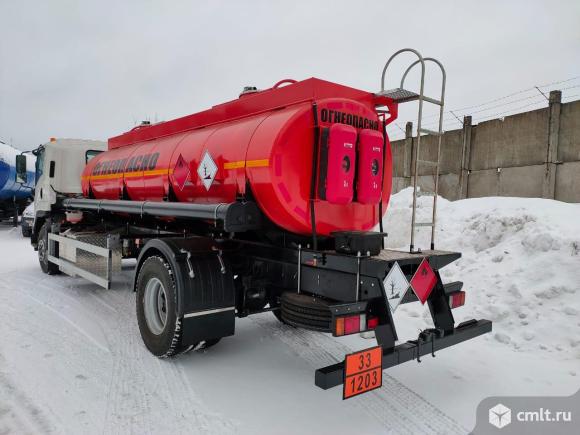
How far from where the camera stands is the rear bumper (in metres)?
2.69

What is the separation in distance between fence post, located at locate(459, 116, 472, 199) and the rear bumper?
494 inches

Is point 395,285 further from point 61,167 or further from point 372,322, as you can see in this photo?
point 61,167

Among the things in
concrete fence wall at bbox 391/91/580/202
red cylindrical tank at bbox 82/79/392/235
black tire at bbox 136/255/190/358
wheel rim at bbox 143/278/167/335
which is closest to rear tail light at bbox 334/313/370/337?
red cylindrical tank at bbox 82/79/392/235

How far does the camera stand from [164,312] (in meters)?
4.39

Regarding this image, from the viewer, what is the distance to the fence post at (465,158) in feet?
50.1

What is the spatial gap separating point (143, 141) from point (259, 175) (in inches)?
130

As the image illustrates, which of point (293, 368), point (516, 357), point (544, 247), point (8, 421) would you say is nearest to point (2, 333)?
point (8, 421)

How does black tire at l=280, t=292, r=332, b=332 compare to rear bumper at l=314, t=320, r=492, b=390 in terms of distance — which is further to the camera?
black tire at l=280, t=292, r=332, b=332

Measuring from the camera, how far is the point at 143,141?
6117 mm

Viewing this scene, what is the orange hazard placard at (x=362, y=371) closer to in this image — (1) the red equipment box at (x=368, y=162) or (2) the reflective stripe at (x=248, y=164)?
(1) the red equipment box at (x=368, y=162)

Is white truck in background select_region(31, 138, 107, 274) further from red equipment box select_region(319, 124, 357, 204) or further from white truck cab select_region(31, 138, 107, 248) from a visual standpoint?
red equipment box select_region(319, 124, 357, 204)

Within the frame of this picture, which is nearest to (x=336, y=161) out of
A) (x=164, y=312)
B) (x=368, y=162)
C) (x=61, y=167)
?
(x=368, y=162)

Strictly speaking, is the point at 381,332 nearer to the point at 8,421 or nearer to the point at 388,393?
the point at 388,393

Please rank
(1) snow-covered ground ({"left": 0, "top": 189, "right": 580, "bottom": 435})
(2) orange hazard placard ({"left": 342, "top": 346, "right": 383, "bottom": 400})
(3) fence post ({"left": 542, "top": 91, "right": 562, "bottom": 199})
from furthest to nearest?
(3) fence post ({"left": 542, "top": 91, "right": 562, "bottom": 199})
(1) snow-covered ground ({"left": 0, "top": 189, "right": 580, "bottom": 435})
(2) orange hazard placard ({"left": 342, "top": 346, "right": 383, "bottom": 400})
